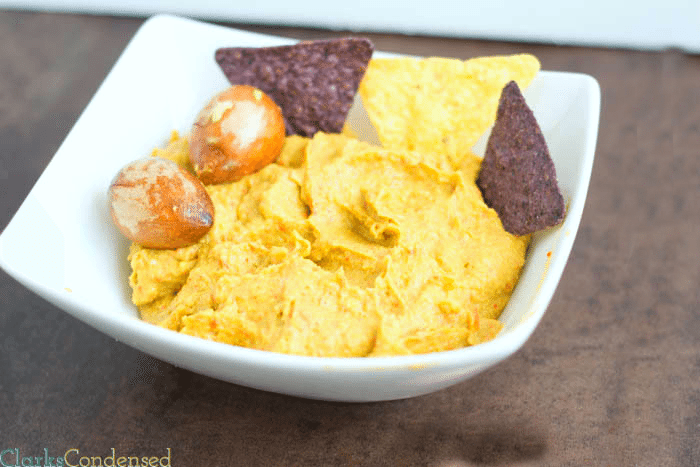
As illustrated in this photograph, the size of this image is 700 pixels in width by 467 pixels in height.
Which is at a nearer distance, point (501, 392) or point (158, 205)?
point (158, 205)

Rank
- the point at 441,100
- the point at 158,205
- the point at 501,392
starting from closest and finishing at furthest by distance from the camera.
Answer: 1. the point at 158,205
2. the point at 501,392
3. the point at 441,100

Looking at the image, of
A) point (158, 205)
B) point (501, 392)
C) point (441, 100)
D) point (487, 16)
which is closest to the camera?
point (158, 205)

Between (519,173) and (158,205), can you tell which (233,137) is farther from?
(519,173)

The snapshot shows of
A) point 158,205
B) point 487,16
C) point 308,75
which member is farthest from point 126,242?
point 487,16

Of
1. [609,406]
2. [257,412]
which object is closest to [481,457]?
[609,406]

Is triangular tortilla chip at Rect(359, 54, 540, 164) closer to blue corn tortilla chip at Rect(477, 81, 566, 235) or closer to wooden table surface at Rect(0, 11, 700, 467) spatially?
blue corn tortilla chip at Rect(477, 81, 566, 235)

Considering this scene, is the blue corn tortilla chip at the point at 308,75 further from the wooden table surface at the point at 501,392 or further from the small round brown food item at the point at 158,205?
the wooden table surface at the point at 501,392

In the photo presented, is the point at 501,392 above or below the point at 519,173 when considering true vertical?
below

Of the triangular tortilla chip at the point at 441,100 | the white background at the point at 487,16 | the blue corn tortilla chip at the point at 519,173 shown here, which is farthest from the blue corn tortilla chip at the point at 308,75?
the white background at the point at 487,16

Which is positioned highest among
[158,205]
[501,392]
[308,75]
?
[308,75]

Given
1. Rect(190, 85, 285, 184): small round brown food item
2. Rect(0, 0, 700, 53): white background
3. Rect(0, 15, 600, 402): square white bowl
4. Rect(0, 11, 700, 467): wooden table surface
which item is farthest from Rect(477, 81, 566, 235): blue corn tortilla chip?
Rect(0, 0, 700, 53): white background
